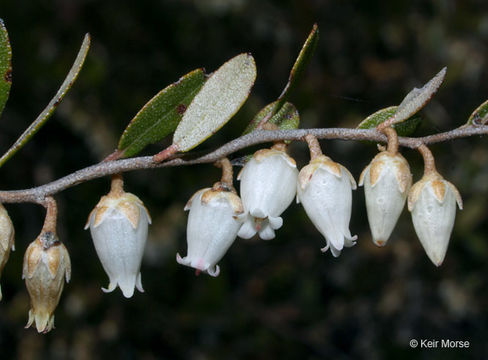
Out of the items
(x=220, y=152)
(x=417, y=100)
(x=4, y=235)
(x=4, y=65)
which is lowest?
(x=4, y=235)

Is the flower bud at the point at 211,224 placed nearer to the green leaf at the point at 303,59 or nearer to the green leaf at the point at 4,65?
the green leaf at the point at 303,59

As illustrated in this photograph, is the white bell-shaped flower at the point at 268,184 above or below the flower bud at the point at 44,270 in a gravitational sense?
above

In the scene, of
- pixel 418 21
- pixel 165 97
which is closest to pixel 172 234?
pixel 165 97

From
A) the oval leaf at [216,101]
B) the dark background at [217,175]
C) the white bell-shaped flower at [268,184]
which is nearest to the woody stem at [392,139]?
the white bell-shaped flower at [268,184]

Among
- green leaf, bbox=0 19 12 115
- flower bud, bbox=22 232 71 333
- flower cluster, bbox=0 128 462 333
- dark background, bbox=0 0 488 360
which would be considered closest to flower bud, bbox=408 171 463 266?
flower cluster, bbox=0 128 462 333

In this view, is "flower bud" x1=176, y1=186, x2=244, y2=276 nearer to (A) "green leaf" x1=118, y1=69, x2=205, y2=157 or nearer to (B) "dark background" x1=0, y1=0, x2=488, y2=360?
(A) "green leaf" x1=118, y1=69, x2=205, y2=157

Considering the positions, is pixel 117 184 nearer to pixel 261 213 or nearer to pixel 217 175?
pixel 261 213

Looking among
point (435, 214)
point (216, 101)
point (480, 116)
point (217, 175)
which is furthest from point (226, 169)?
point (217, 175)
